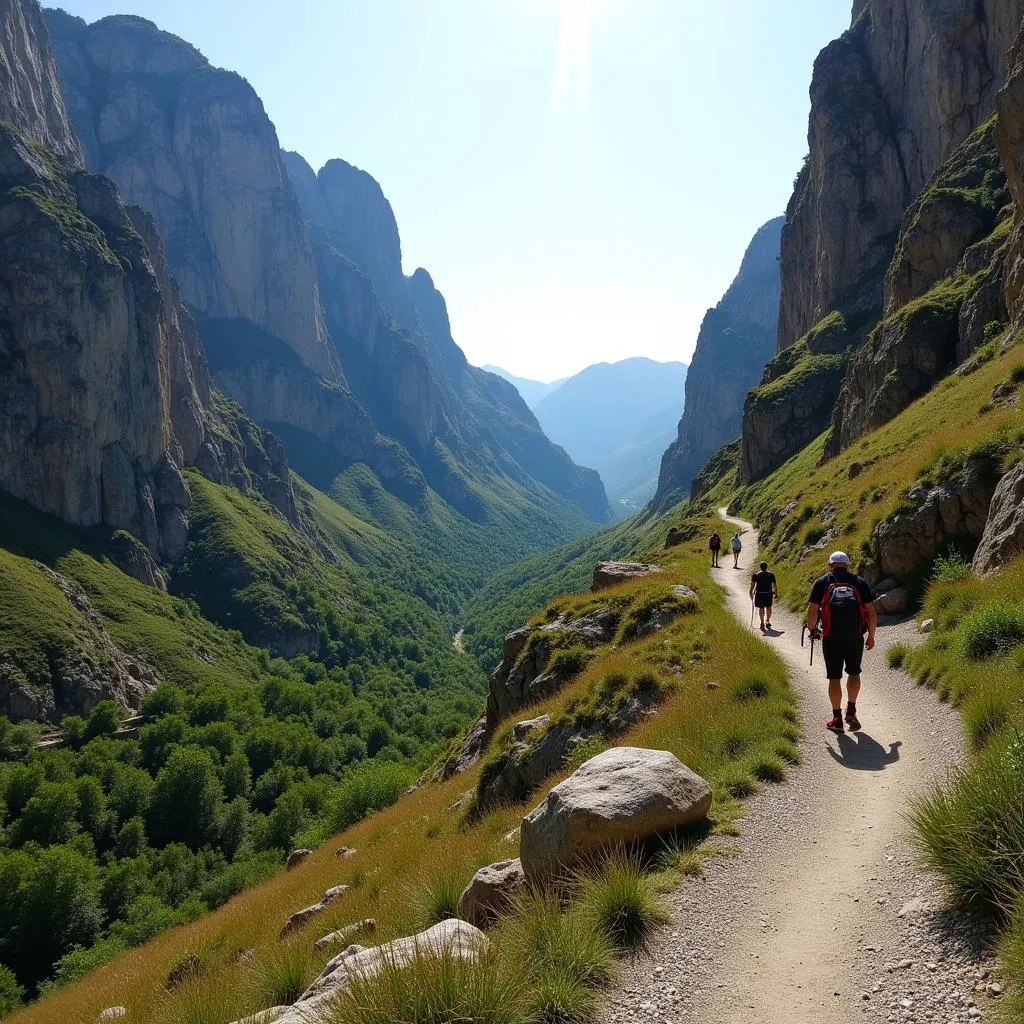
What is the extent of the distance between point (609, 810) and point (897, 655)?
887cm

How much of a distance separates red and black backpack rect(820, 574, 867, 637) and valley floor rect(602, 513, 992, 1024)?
2027 mm

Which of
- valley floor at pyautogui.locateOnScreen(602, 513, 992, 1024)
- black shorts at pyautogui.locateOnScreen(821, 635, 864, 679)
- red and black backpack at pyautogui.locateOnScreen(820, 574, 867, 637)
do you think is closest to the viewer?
valley floor at pyautogui.locateOnScreen(602, 513, 992, 1024)

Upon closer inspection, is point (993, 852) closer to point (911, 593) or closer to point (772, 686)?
point (772, 686)

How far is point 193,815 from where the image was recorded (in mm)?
68750

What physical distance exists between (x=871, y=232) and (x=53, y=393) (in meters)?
144

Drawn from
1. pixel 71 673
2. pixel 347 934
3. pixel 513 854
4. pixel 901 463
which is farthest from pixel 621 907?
pixel 71 673

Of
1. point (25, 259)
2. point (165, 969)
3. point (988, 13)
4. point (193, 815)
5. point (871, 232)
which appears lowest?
point (193, 815)

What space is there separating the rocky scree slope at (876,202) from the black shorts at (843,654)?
1824 inches

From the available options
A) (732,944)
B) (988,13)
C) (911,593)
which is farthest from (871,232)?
(732,944)

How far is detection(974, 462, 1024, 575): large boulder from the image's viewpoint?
13.1m

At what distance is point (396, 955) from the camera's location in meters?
5.80

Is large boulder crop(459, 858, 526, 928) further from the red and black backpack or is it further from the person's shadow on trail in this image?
the red and black backpack

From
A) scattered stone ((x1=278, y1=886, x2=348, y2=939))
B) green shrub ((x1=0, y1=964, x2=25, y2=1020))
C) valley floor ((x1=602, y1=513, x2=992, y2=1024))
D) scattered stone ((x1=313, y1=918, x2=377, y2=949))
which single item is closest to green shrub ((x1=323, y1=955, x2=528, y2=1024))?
valley floor ((x1=602, y1=513, x2=992, y2=1024))

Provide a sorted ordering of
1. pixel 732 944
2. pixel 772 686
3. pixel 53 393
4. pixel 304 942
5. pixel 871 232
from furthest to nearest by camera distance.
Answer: pixel 53 393 < pixel 871 232 < pixel 772 686 < pixel 304 942 < pixel 732 944
